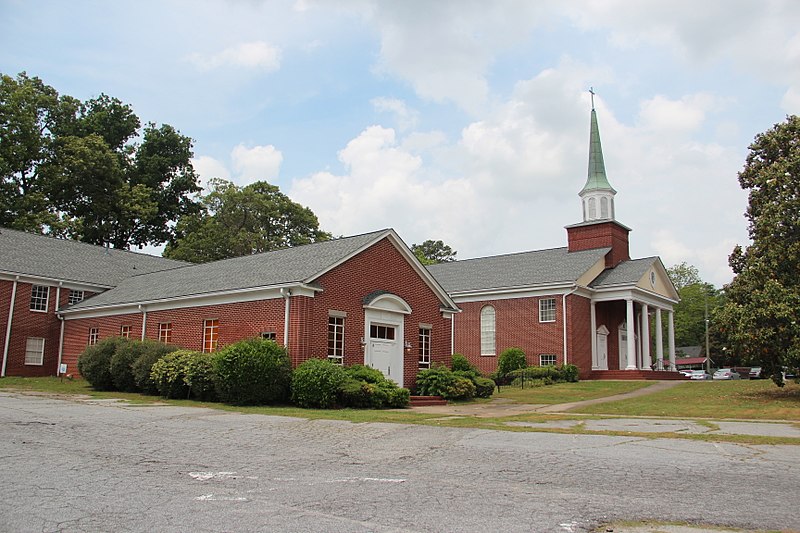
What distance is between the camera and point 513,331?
117 feet

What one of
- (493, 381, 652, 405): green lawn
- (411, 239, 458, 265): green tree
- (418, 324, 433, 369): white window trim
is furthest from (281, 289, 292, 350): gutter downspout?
(411, 239, 458, 265): green tree

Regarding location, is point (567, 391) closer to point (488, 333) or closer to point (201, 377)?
point (488, 333)

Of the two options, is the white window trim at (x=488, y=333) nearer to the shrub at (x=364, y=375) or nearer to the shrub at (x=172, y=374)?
the shrub at (x=364, y=375)

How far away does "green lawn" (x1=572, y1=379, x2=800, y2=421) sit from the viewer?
699 inches

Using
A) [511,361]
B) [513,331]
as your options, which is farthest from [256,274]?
[513,331]

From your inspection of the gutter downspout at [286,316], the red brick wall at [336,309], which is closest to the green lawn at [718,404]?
the red brick wall at [336,309]

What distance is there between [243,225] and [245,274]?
33172mm

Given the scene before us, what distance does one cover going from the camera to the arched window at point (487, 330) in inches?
1442

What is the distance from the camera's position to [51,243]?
37281 mm

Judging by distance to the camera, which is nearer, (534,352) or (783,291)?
(783,291)

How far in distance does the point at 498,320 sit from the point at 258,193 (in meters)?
28.2

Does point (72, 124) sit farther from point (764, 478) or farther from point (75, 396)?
point (764, 478)

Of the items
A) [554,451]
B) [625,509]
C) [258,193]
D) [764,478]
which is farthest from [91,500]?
[258,193]

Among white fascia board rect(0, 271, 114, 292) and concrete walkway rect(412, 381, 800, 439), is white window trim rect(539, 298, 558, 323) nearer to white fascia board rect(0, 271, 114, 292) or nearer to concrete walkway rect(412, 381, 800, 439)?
concrete walkway rect(412, 381, 800, 439)
